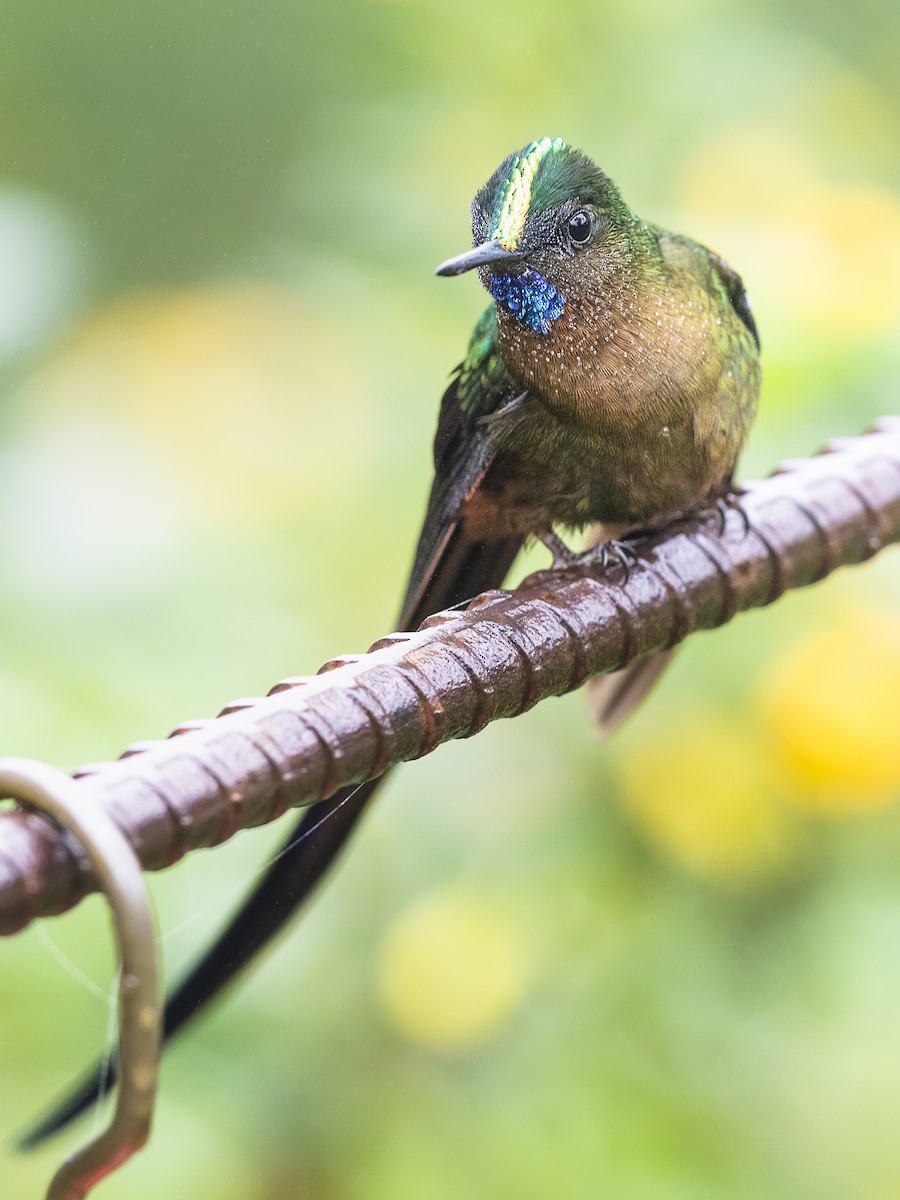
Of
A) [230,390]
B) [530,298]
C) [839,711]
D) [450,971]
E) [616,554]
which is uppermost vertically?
[530,298]

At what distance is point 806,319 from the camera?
1779 millimetres

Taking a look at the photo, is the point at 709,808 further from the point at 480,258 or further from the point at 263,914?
the point at 480,258

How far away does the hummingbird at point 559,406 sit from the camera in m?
1.38

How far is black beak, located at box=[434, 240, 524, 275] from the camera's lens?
125 centimetres

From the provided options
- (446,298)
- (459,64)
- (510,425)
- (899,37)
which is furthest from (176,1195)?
(899,37)

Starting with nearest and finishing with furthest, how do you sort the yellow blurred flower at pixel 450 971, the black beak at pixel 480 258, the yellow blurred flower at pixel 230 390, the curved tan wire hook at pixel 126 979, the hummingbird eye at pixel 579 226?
the curved tan wire hook at pixel 126 979
the black beak at pixel 480 258
the hummingbird eye at pixel 579 226
the yellow blurred flower at pixel 450 971
the yellow blurred flower at pixel 230 390

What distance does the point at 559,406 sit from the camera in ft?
4.97

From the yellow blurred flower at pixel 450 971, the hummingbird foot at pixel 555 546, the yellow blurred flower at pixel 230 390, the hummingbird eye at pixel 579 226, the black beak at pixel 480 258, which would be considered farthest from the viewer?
the yellow blurred flower at pixel 230 390

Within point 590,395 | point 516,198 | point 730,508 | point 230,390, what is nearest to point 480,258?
point 516,198

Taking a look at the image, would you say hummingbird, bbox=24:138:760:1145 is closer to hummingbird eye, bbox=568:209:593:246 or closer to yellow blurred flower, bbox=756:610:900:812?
hummingbird eye, bbox=568:209:593:246

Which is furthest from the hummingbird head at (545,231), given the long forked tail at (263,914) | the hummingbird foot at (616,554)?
the long forked tail at (263,914)

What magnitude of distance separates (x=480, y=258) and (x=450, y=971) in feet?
3.00

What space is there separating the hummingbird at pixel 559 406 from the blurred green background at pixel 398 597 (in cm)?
14

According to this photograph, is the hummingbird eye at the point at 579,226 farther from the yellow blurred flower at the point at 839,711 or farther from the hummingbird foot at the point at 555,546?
the yellow blurred flower at the point at 839,711
